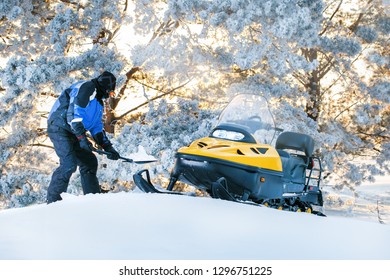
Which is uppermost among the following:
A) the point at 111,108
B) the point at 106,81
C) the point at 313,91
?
the point at 106,81

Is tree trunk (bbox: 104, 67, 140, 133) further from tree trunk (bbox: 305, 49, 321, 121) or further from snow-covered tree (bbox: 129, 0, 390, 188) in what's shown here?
tree trunk (bbox: 305, 49, 321, 121)

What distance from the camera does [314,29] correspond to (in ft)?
35.6

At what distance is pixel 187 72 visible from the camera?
1255cm

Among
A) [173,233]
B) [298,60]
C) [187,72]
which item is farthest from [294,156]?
[187,72]

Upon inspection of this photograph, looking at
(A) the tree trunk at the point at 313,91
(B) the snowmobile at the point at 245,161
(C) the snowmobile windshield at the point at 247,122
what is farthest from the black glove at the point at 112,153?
(A) the tree trunk at the point at 313,91

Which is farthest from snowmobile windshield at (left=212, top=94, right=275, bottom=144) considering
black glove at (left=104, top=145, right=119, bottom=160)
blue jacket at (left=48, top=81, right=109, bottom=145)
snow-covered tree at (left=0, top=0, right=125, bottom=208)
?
snow-covered tree at (left=0, top=0, right=125, bottom=208)

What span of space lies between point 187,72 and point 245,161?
6.72 metres

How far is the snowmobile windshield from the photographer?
6488 millimetres

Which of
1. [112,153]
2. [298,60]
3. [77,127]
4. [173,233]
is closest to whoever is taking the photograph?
[173,233]

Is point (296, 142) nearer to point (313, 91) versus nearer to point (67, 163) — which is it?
point (67, 163)

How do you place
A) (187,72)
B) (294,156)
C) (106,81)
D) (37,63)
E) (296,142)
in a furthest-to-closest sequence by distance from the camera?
(187,72), (37,63), (294,156), (296,142), (106,81)

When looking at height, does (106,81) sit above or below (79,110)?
above
